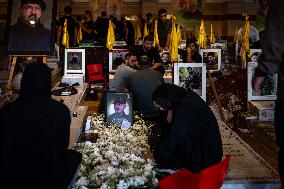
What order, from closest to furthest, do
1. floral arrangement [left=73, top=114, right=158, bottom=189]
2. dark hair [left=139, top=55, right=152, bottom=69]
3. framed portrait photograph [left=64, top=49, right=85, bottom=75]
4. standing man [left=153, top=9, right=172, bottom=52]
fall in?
floral arrangement [left=73, top=114, right=158, bottom=189], dark hair [left=139, top=55, right=152, bottom=69], framed portrait photograph [left=64, top=49, right=85, bottom=75], standing man [left=153, top=9, right=172, bottom=52]

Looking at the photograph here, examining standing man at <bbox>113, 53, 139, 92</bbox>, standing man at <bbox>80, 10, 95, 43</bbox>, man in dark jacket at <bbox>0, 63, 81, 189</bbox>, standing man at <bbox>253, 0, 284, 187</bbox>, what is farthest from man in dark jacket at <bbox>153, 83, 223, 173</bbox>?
standing man at <bbox>80, 10, 95, 43</bbox>

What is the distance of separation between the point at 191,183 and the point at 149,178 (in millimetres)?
623

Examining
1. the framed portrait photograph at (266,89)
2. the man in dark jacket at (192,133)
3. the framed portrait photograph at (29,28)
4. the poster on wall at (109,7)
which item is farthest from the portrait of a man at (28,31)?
the poster on wall at (109,7)

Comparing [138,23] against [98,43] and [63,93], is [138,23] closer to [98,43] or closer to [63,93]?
[98,43]

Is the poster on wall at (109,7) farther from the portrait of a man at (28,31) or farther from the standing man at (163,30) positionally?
the portrait of a man at (28,31)

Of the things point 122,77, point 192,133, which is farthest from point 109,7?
point 192,133

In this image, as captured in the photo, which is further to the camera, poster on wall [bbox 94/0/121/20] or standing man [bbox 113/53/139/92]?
poster on wall [bbox 94/0/121/20]

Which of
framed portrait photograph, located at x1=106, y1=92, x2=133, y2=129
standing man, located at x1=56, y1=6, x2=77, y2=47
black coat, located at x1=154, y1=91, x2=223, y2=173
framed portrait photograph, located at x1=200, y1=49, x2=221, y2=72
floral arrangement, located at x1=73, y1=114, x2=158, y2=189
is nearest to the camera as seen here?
black coat, located at x1=154, y1=91, x2=223, y2=173

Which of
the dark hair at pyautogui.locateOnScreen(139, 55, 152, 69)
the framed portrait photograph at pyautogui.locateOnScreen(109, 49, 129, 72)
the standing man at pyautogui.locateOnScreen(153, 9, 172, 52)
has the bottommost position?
the dark hair at pyautogui.locateOnScreen(139, 55, 152, 69)

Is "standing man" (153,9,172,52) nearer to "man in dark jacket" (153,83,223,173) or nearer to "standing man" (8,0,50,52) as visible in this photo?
"standing man" (8,0,50,52)

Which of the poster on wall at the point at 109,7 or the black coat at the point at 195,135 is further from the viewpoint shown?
the poster on wall at the point at 109,7

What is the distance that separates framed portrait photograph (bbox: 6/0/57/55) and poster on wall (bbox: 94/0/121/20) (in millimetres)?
12791

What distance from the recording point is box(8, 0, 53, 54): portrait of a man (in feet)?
27.7

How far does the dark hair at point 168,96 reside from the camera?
4.78m
